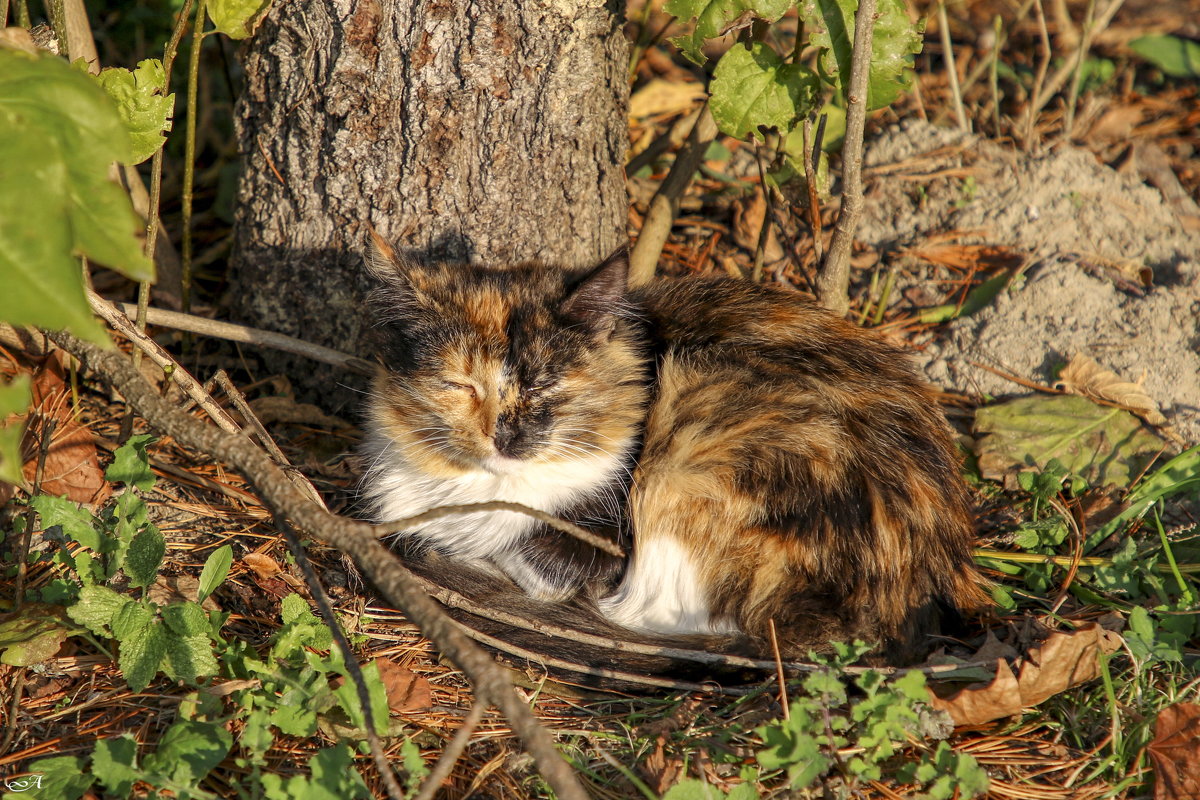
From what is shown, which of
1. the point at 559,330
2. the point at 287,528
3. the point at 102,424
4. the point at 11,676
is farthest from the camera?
the point at 102,424

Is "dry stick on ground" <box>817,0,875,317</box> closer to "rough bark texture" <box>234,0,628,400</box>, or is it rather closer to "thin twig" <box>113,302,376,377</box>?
"rough bark texture" <box>234,0,628,400</box>

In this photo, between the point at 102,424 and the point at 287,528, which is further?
the point at 102,424

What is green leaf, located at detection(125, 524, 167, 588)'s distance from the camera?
234 centimetres

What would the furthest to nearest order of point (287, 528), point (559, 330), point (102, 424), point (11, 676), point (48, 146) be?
1. point (102, 424)
2. point (559, 330)
3. point (11, 676)
4. point (287, 528)
5. point (48, 146)

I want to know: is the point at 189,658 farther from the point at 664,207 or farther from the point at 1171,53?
the point at 1171,53

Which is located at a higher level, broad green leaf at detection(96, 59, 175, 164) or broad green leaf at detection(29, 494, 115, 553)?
broad green leaf at detection(96, 59, 175, 164)

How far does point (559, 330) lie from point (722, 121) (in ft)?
2.77

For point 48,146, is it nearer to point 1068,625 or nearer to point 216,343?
Answer: point 216,343

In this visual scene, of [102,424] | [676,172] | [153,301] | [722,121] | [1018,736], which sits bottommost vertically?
[1018,736]

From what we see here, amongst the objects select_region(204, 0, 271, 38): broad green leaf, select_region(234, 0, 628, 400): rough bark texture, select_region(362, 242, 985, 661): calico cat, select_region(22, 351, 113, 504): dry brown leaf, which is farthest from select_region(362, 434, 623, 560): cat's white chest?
select_region(204, 0, 271, 38): broad green leaf

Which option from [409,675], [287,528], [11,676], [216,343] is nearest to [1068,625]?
[409,675]

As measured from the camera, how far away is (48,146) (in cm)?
147

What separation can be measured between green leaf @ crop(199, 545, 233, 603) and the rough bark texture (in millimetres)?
1030

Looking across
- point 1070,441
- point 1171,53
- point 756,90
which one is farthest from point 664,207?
point 1171,53
